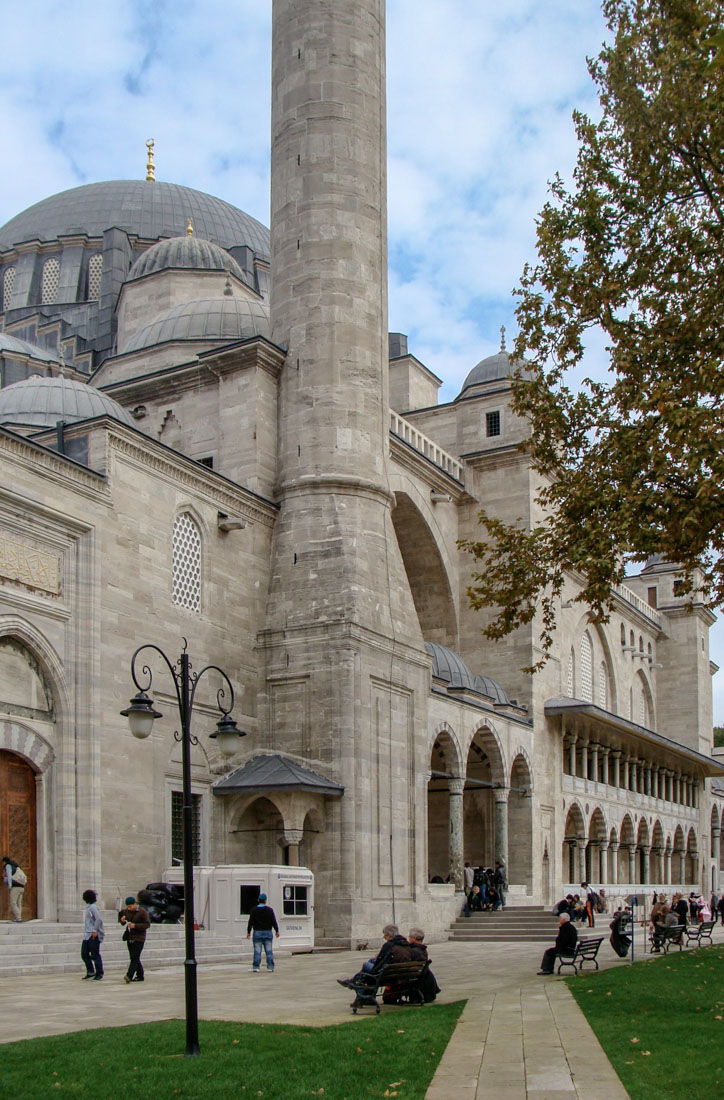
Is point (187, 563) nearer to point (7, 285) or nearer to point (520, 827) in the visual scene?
point (520, 827)

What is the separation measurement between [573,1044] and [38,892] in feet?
37.1

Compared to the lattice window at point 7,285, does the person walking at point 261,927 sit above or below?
below

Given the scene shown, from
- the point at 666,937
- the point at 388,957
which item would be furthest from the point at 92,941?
the point at 666,937

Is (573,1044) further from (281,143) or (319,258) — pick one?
(281,143)

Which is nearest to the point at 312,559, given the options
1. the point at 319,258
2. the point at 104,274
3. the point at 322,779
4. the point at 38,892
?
the point at 322,779

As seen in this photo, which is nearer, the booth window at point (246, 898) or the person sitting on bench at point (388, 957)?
the person sitting on bench at point (388, 957)

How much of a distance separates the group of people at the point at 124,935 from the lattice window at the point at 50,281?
114 feet

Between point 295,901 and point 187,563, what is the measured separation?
6601mm

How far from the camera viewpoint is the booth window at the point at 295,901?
798 inches

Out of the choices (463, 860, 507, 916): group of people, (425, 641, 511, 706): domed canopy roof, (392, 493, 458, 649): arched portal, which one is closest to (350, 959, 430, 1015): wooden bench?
(463, 860, 507, 916): group of people

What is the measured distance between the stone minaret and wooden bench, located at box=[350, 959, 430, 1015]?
32.4 ft

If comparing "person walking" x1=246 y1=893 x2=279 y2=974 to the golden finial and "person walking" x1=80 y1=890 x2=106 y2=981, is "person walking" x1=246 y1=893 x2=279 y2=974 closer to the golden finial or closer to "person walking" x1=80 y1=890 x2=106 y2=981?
"person walking" x1=80 y1=890 x2=106 y2=981

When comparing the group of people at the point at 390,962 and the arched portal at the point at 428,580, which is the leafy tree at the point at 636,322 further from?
the arched portal at the point at 428,580

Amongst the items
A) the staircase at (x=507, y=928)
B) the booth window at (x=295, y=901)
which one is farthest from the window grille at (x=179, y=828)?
the staircase at (x=507, y=928)
